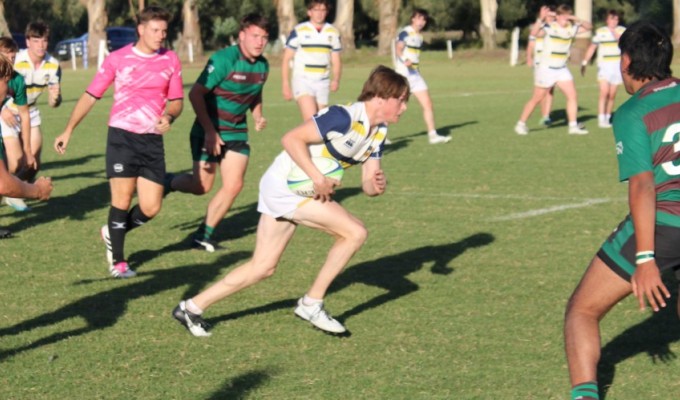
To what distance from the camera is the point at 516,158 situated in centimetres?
1641

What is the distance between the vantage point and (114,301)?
26.8ft

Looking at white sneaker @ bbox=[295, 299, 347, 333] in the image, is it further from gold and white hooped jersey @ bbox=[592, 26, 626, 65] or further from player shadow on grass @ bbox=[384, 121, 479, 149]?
gold and white hooped jersey @ bbox=[592, 26, 626, 65]

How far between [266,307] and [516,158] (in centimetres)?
899

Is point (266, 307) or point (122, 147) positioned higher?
point (122, 147)

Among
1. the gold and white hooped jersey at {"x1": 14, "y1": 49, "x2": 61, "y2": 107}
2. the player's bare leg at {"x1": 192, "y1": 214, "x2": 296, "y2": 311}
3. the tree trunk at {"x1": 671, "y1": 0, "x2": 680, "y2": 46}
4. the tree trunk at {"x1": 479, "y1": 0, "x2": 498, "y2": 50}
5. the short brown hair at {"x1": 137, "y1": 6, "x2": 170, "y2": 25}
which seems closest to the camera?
the player's bare leg at {"x1": 192, "y1": 214, "x2": 296, "y2": 311}

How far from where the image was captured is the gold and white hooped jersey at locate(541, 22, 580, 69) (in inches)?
763

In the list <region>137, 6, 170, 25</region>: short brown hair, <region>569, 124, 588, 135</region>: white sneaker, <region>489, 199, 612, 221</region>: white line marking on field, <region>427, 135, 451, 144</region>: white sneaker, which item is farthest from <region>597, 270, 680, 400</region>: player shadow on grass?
<region>569, 124, 588, 135</region>: white sneaker

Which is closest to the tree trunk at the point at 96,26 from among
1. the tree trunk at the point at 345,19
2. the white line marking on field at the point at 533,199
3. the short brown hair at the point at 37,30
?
the tree trunk at the point at 345,19

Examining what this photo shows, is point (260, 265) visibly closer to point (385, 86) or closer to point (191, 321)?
point (191, 321)

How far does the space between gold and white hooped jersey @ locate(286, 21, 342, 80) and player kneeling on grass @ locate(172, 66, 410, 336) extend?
896 centimetres

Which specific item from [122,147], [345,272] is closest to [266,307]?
[345,272]

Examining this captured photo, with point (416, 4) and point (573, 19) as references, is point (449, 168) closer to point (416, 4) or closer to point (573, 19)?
point (573, 19)

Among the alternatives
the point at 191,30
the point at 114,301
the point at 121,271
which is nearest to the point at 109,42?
the point at 191,30

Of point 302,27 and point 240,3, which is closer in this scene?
point 302,27
